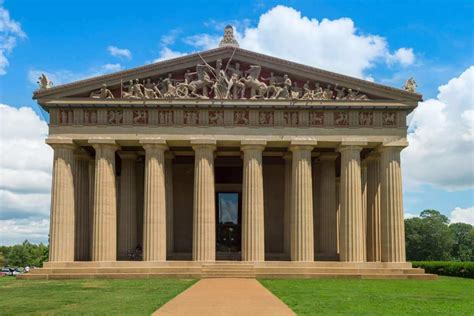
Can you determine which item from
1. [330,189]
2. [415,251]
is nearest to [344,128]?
[330,189]

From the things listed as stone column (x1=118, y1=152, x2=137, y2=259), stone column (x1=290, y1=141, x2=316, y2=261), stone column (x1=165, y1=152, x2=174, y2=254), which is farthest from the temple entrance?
stone column (x1=290, y1=141, x2=316, y2=261)

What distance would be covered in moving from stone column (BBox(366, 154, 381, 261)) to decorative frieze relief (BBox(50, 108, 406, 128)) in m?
4.78

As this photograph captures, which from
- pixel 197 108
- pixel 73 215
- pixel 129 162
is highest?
pixel 197 108

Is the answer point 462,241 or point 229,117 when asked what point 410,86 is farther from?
point 462,241

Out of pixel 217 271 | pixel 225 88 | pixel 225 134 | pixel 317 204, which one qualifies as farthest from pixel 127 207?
pixel 317 204

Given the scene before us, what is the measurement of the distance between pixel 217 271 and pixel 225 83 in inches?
548

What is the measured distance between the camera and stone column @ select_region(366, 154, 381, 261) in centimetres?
4862

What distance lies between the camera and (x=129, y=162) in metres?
49.5

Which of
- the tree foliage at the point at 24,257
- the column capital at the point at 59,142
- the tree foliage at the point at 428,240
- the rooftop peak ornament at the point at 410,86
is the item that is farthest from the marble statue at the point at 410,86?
the tree foliage at the point at 24,257

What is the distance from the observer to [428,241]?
102m

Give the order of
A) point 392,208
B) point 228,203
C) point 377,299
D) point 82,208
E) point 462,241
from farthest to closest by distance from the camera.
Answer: point 462,241, point 228,203, point 82,208, point 392,208, point 377,299

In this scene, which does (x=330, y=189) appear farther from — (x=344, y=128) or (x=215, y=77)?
(x=215, y=77)

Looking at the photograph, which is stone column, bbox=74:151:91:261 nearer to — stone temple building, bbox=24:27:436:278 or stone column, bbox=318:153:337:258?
stone temple building, bbox=24:27:436:278

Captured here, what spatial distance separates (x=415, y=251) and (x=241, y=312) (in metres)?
89.8
